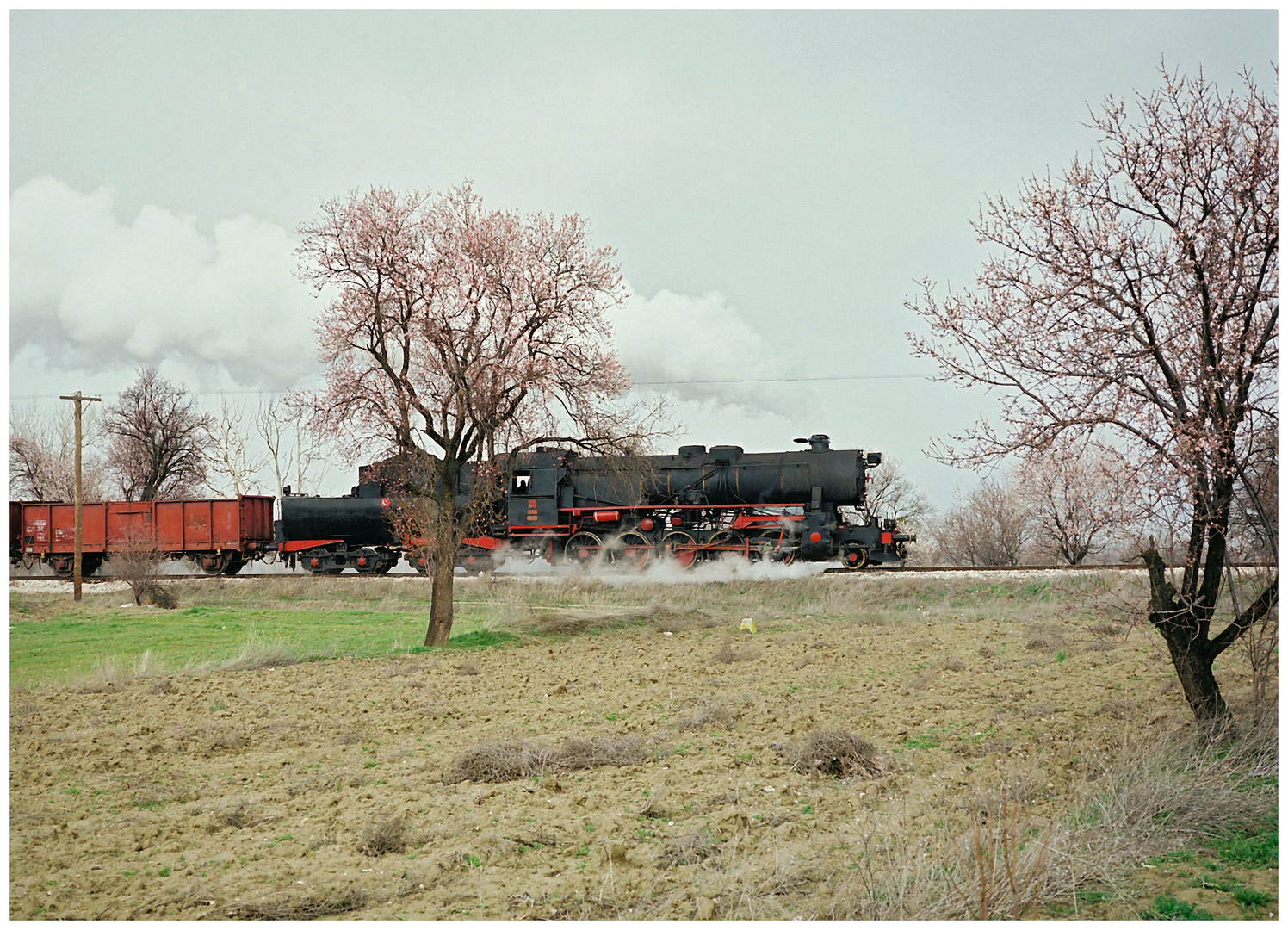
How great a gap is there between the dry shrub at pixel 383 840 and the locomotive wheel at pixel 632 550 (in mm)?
19234

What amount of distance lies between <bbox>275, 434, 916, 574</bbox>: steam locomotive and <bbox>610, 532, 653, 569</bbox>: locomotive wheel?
23mm

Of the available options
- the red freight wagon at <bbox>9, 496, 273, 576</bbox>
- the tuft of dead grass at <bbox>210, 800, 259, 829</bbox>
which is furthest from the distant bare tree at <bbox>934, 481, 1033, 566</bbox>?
the tuft of dead grass at <bbox>210, 800, 259, 829</bbox>

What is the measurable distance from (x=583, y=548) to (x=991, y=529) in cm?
1739

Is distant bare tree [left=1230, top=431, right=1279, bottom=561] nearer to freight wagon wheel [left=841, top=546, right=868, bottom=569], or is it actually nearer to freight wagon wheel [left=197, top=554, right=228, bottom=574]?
freight wagon wheel [left=841, top=546, right=868, bottom=569]

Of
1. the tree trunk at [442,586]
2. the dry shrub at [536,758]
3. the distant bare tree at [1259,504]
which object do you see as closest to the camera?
the distant bare tree at [1259,504]

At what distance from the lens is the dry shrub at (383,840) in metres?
5.85

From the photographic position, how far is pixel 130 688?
37.9ft

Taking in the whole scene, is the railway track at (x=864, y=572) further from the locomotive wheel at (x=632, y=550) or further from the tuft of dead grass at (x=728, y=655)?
the tuft of dead grass at (x=728, y=655)

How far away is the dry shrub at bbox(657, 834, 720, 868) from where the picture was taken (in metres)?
5.57

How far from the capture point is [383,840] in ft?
19.3

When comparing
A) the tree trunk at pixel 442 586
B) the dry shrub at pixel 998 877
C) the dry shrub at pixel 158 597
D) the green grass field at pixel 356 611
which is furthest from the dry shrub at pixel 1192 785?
the dry shrub at pixel 158 597

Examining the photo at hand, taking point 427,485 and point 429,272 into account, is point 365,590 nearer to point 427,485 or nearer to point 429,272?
point 427,485

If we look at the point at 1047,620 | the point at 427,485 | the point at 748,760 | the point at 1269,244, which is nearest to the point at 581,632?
the point at 427,485

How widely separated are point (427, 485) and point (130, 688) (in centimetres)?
488
